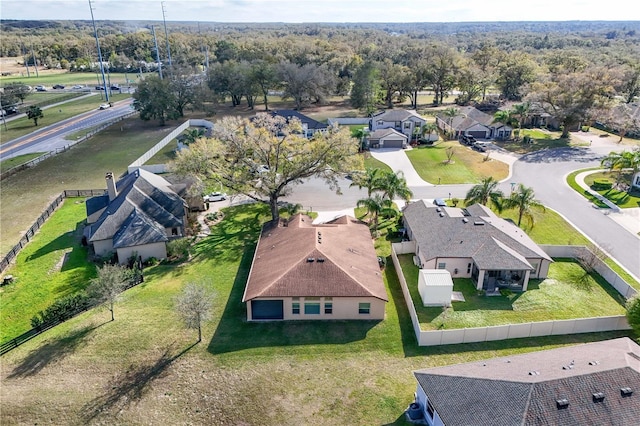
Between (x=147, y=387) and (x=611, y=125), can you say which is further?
(x=611, y=125)

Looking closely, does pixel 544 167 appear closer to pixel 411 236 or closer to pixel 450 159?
pixel 450 159

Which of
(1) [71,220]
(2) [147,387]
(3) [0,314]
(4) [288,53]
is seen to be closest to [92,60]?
(4) [288,53]

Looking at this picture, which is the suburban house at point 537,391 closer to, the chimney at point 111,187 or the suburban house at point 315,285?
the suburban house at point 315,285

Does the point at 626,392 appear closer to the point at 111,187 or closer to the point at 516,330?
the point at 516,330

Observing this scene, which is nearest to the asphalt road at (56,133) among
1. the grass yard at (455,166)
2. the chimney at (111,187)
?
the chimney at (111,187)

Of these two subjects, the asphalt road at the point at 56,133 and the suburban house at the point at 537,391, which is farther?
the asphalt road at the point at 56,133

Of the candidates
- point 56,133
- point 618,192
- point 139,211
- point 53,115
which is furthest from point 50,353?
point 53,115
